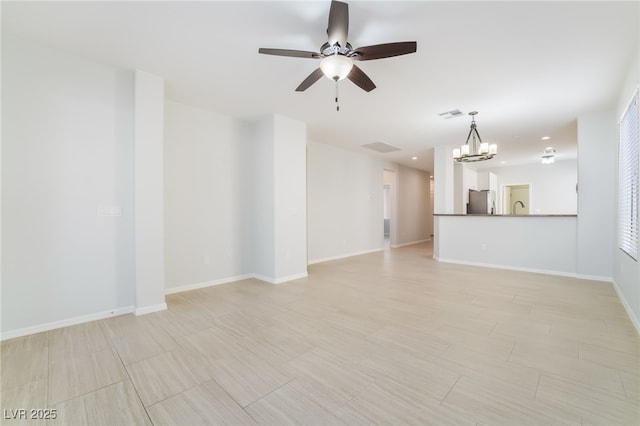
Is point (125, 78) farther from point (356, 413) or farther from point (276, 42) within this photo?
point (356, 413)

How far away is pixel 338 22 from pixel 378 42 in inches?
26.8

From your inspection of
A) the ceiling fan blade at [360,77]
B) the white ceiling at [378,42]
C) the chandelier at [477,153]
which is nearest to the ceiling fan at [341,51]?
the ceiling fan blade at [360,77]

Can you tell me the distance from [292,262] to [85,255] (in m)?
2.64

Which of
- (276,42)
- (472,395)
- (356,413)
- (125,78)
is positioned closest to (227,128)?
(125,78)

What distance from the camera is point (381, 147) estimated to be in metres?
6.46

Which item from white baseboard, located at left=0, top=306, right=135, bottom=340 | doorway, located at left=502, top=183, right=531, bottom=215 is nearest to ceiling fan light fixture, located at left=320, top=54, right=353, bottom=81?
white baseboard, located at left=0, top=306, right=135, bottom=340

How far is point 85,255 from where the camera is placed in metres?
2.77

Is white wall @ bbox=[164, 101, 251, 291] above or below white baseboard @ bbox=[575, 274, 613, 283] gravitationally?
above

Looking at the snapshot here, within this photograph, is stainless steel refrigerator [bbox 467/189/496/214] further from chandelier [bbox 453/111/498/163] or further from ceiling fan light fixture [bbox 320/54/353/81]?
ceiling fan light fixture [bbox 320/54/353/81]

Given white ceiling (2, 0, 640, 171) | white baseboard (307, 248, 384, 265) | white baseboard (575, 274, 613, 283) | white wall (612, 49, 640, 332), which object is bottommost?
white baseboard (307, 248, 384, 265)

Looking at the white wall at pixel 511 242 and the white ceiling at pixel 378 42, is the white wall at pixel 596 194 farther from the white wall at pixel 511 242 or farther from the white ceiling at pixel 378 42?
the white ceiling at pixel 378 42

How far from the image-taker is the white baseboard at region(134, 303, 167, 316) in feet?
9.63

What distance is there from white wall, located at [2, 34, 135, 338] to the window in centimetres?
543

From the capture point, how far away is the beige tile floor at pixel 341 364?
1498 millimetres
